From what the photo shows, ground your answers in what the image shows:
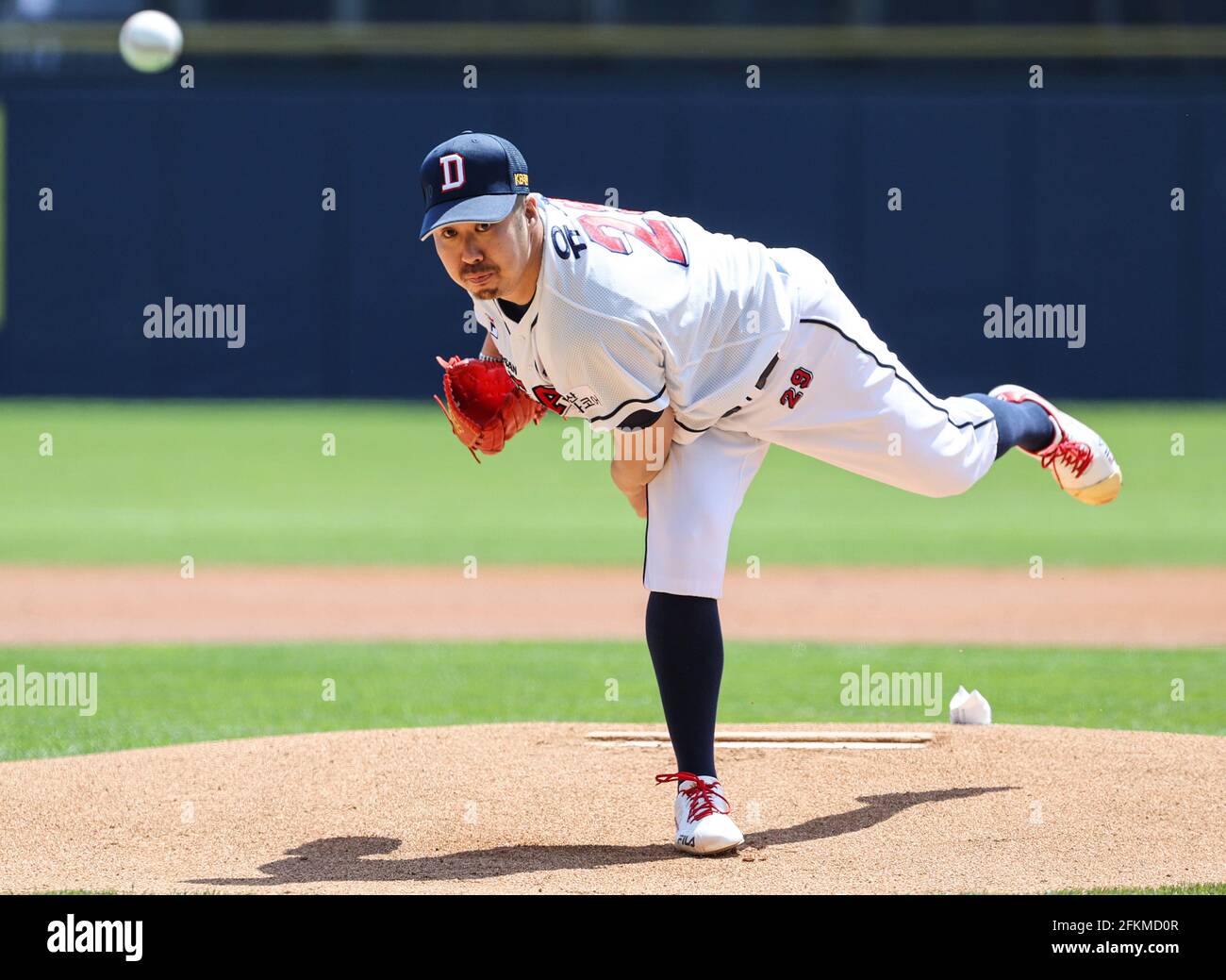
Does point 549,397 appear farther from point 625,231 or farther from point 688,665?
point 688,665

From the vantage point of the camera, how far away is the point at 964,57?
21.4m

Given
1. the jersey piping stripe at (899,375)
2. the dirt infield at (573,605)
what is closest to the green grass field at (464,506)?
the dirt infield at (573,605)

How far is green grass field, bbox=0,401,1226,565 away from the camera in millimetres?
11695

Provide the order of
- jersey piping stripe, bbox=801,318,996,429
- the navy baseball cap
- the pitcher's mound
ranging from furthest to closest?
jersey piping stripe, bbox=801,318,996,429 < the pitcher's mound < the navy baseball cap

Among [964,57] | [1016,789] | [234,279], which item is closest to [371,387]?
[234,279]

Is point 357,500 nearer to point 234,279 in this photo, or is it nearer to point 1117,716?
point 234,279

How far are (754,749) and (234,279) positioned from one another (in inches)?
679

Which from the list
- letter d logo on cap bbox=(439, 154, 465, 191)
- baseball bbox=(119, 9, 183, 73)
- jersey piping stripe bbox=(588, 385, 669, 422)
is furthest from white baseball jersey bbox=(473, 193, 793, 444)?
baseball bbox=(119, 9, 183, 73)

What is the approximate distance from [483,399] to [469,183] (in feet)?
2.71

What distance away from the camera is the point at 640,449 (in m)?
3.96

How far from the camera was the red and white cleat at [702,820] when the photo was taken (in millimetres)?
3988

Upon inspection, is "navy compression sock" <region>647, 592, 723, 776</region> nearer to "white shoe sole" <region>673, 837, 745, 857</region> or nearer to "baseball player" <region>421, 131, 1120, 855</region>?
"baseball player" <region>421, 131, 1120, 855</region>

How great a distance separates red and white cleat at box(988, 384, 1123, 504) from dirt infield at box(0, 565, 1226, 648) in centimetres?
327

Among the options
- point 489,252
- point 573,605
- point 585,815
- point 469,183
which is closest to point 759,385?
point 489,252
